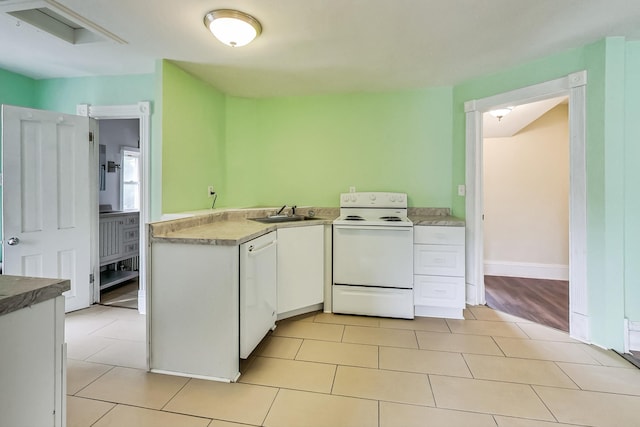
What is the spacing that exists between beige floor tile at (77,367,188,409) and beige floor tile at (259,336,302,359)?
1.83 feet

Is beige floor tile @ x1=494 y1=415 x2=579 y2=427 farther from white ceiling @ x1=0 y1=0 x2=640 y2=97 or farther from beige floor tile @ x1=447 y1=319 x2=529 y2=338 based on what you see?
white ceiling @ x1=0 y1=0 x2=640 y2=97

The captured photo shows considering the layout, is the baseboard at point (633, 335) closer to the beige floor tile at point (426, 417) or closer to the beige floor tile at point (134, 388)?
the beige floor tile at point (426, 417)

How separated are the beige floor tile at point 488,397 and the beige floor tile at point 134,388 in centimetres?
150

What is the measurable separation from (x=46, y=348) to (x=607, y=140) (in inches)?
127

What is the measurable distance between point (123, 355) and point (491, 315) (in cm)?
304

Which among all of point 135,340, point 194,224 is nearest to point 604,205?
point 194,224

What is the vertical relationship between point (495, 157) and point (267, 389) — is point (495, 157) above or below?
above

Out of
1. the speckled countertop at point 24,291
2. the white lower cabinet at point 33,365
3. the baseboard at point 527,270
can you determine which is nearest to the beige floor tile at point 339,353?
the white lower cabinet at point 33,365

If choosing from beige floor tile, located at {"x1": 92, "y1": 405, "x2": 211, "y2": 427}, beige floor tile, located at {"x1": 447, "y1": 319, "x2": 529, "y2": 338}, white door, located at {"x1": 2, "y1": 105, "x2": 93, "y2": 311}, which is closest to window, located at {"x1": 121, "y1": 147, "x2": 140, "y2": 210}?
white door, located at {"x1": 2, "y1": 105, "x2": 93, "y2": 311}

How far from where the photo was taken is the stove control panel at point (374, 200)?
317 cm

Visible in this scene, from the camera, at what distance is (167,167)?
254 centimetres

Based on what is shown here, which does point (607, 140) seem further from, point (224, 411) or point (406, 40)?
point (224, 411)

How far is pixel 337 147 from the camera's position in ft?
11.3

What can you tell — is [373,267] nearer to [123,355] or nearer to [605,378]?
[605,378]
